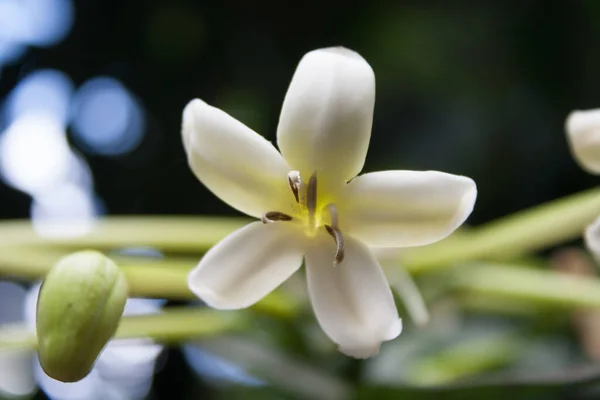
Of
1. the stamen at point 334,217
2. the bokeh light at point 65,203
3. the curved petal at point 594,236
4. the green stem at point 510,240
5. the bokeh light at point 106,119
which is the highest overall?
the curved petal at point 594,236

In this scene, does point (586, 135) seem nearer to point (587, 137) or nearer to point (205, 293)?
point (587, 137)

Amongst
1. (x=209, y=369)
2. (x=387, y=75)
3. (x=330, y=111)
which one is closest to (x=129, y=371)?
(x=209, y=369)

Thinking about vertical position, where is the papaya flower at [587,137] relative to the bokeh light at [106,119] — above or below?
above

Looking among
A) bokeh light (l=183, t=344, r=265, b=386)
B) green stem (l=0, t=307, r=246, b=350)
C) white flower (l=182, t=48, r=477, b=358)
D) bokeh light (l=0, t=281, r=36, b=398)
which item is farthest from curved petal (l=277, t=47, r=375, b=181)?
bokeh light (l=183, t=344, r=265, b=386)

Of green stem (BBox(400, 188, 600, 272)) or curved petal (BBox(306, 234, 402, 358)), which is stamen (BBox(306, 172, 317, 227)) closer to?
curved petal (BBox(306, 234, 402, 358))

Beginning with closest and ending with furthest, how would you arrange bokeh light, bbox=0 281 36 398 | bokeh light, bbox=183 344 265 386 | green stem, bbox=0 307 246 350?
green stem, bbox=0 307 246 350, bokeh light, bbox=0 281 36 398, bokeh light, bbox=183 344 265 386

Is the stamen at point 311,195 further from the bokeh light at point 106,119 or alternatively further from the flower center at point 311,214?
the bokeh light at point 106,119

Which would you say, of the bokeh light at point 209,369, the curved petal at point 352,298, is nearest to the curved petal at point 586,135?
the curved petal at point 352,298

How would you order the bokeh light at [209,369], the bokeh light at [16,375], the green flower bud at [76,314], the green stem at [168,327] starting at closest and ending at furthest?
the green flower bud at [76,314], the green stem at [168,327], the bokeh light at [16,375], the bokeh light at [209,369]
